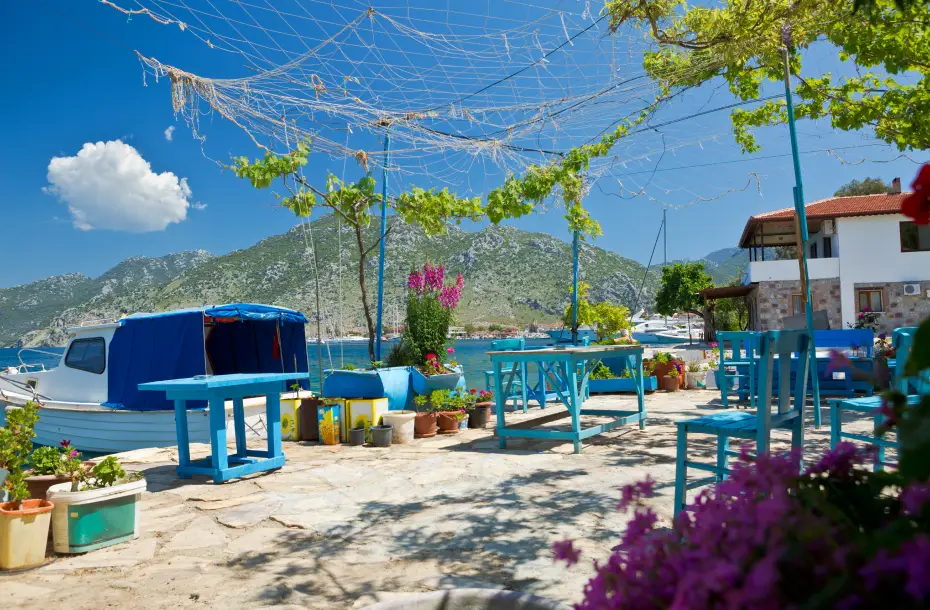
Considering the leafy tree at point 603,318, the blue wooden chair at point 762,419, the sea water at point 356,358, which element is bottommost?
the sea water at point 356,358

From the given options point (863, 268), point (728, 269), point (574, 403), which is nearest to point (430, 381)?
point (574, 403)

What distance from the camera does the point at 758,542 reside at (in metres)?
0.66

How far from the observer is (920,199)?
817 mm

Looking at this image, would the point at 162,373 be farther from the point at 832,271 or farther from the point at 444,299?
the point at 832,271

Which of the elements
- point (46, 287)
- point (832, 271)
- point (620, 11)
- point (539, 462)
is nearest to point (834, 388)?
point (539, 462)

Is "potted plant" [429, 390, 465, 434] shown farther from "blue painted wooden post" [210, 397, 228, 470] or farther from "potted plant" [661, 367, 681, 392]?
"potted plant" [661, 367, 681, 392]

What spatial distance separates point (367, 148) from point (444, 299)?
2.32m

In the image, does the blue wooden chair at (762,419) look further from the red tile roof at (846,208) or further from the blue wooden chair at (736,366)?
the red tile roof at (846,208)

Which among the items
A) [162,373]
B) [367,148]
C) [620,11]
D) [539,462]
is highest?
[620,11]

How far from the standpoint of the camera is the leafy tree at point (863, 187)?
36.3m

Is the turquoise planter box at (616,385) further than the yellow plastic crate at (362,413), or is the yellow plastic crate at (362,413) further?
the turquoise planter box at (616,385)

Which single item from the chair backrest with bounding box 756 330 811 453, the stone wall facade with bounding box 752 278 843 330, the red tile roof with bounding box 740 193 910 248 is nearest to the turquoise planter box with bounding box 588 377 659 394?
the chair backrest with bounding box 756 330 811 453

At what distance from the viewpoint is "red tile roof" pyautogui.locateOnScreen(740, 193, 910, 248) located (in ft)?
71.6

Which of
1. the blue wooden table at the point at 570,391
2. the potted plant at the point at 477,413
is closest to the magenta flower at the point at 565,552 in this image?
the blue wooden table at the point at 570,391
